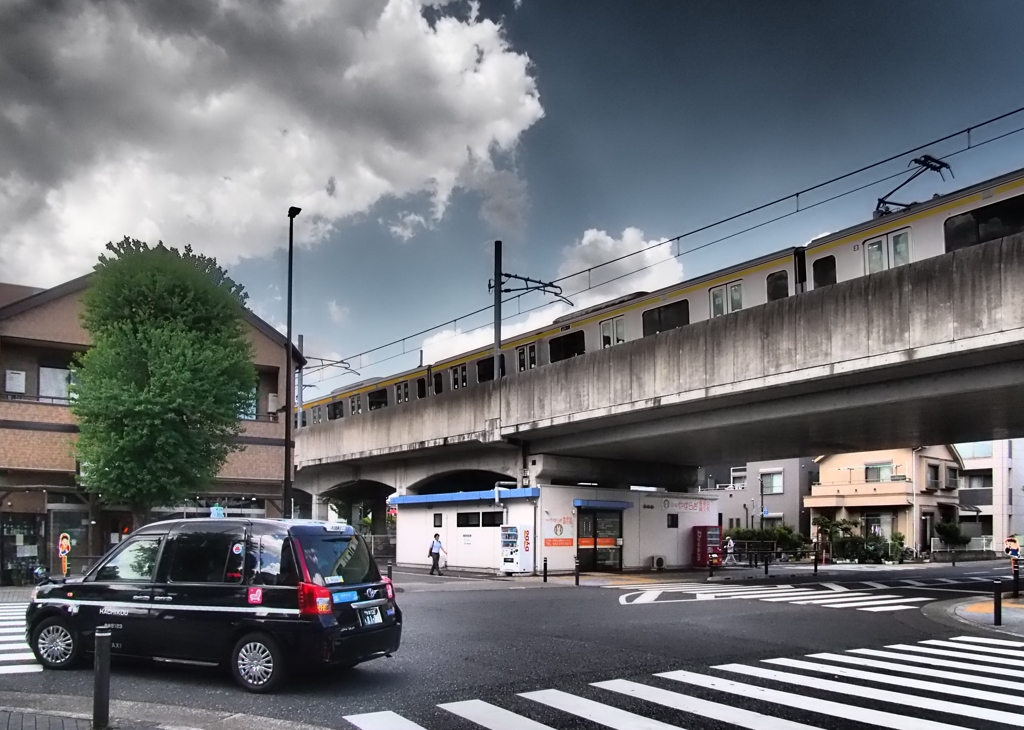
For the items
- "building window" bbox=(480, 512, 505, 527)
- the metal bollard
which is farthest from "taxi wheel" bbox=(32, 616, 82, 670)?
"building window" bbox=(480, 512, 505, 527)

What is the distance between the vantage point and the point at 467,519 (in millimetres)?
→ 32969

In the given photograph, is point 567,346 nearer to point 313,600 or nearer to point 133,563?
point 133,563

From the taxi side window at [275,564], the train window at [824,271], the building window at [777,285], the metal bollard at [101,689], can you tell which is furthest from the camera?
the building window at [777,285]

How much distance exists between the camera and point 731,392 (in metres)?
22.0

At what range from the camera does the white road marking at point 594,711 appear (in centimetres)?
747

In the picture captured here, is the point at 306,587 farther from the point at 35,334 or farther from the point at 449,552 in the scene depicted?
the point at 449,552

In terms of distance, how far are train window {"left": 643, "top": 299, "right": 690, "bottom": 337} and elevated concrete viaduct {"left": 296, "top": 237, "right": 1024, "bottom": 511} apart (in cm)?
168

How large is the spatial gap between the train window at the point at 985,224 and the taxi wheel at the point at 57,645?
17.2 metres

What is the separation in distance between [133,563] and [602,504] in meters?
23.5

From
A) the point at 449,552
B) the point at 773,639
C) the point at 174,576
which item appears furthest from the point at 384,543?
the point at 174,576

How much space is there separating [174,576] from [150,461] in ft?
49.0

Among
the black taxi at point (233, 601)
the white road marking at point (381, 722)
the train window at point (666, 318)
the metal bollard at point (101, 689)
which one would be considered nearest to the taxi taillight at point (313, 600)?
the black taxi at point (233, 601)

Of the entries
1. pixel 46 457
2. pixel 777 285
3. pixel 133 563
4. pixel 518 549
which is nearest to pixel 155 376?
pixel 46 457

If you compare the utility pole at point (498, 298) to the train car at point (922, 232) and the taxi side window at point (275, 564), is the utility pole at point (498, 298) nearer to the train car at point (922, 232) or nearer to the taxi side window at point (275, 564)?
the train car at point (922, 232)
